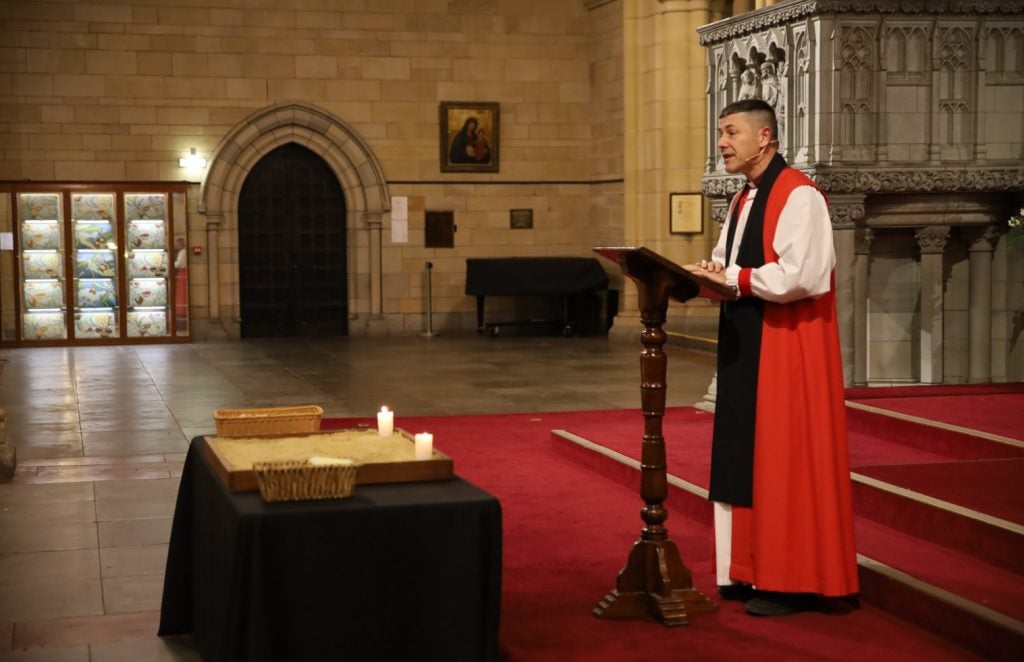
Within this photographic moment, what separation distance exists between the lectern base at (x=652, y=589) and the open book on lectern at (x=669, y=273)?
77 centimetres

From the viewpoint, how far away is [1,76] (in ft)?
49.9

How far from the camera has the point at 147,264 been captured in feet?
51.6

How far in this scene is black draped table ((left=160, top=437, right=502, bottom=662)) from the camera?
3.20 metres

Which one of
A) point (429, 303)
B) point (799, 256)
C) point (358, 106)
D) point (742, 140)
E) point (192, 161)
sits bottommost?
point (429, 303)

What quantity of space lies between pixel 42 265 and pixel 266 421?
1225cm

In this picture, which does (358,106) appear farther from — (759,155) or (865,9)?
(759,155)

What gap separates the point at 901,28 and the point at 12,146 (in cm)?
1085

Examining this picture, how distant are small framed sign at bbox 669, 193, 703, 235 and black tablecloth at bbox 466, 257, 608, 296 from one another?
1384 mm

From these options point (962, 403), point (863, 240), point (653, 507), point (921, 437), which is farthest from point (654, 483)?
point (863, 240)

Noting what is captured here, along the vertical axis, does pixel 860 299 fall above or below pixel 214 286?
above

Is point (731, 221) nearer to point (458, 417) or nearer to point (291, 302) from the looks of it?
point (458, 417)

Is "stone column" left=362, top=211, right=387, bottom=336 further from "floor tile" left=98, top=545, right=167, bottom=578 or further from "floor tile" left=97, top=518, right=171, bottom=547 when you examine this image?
"floor tile" left=98, top=545, right=167, bottom=578

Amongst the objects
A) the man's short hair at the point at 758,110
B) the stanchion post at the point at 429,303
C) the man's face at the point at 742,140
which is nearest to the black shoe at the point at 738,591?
the man's face at the point at 742,140

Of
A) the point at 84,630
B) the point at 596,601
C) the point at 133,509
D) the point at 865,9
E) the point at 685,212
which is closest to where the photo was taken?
the point at 84,630
